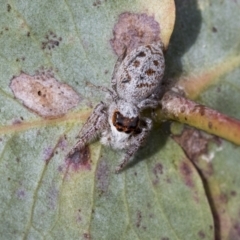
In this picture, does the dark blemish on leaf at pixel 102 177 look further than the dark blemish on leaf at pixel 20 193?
Yes

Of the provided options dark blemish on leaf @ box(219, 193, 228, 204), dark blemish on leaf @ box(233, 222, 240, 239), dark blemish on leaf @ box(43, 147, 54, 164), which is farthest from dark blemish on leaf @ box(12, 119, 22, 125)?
dark blemish on leaf @ box(233, 222, 240, 239)

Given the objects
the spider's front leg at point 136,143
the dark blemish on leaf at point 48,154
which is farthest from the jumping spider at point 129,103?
the dark blemish on leaf at point 48,154

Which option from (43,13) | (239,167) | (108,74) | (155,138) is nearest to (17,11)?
(43,13)

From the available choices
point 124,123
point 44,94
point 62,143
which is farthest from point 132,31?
point 62,143

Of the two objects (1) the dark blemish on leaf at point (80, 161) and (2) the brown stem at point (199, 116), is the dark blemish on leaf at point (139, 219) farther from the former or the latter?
(2) the brown stem at point (199, 116)

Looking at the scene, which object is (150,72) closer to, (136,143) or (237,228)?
(136,143)

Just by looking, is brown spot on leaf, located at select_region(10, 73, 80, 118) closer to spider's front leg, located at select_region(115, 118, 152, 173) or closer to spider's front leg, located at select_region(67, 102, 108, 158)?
spider's front leg, located at select_region(67, 102, 108, 158)

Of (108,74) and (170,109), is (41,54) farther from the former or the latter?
(170,109)
